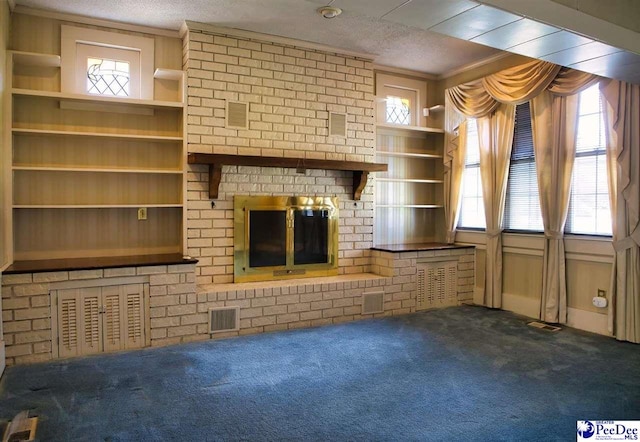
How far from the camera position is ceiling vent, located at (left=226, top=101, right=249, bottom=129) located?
178 inches

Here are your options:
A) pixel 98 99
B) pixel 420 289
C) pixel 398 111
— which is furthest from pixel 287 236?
pixel 398 111

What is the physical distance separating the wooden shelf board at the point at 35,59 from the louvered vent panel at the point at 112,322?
2144mm

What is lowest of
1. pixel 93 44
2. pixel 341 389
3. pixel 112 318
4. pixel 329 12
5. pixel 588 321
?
pixel 341 389

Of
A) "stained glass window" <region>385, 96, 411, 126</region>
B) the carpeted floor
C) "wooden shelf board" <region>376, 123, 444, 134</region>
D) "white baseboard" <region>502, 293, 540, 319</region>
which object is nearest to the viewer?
the carpeted floor

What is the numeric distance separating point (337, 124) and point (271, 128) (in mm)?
816

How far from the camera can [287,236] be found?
15.8ft

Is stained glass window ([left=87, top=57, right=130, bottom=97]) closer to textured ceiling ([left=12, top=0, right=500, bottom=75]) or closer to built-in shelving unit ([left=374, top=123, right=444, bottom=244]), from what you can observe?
textured ceiling ([left=12, top=0, right=500, bottom=75])

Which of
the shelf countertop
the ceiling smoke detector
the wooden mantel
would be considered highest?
the ceiling smoke detector

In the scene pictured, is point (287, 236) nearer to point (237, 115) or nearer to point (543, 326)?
point (237, 115)

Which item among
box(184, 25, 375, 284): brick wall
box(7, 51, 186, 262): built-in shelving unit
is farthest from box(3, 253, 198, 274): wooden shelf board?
box(184, 25, 375, 284): brick wall

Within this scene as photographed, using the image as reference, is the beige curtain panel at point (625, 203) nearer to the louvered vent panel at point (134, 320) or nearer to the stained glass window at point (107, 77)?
the louvered vent panel at point (134, 320)

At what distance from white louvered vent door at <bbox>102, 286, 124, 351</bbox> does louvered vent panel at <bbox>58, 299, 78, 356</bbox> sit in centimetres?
21

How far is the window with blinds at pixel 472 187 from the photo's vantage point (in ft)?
18.2

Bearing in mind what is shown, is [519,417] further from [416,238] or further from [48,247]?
[48,247]
